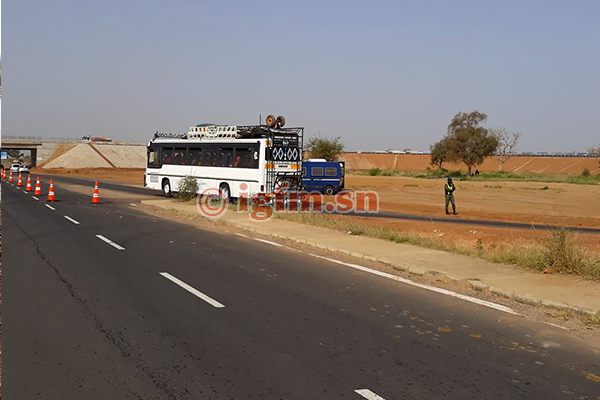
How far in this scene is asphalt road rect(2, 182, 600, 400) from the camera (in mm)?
5430

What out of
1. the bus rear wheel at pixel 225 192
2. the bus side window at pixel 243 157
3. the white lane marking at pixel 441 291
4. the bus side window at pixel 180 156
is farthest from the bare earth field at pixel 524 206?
the white lane marking at pixel 441 291

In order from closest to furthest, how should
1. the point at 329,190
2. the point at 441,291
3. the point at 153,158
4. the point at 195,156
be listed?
the point at 441,291 < the point at 195,156 < the point at 153,158 < the point at 329,190

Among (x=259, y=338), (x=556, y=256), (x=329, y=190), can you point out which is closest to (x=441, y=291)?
(x=556, y=256)

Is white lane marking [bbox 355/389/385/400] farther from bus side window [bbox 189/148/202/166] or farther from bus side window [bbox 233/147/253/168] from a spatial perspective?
bus side window [bbox 189/148/202/166]

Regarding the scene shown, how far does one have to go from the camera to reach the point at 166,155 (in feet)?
108

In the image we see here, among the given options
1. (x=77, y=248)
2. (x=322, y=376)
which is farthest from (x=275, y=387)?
(x=77, y=248)

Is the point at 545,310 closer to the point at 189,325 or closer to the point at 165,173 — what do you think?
the point at 189,325

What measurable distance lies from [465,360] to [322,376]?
1703 millimetres

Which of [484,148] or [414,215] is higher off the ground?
[484,148]

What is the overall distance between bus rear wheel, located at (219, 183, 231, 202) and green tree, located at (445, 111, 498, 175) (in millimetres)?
66250

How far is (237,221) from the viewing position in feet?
65.6

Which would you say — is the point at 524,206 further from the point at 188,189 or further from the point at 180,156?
the point at 180,156

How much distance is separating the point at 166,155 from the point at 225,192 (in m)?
6.48

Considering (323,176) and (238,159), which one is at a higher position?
(238,159)
